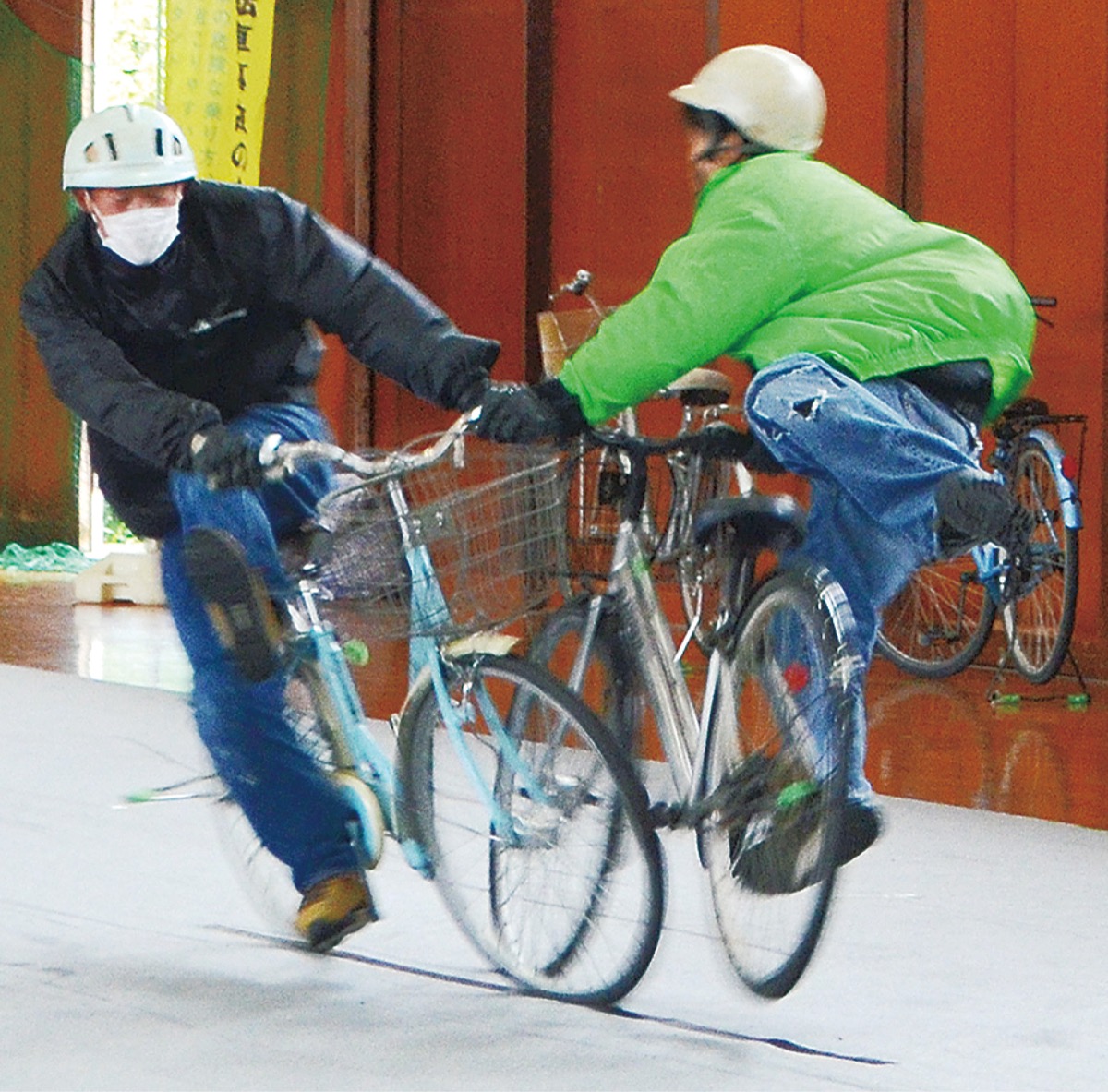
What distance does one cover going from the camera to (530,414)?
10.2ft

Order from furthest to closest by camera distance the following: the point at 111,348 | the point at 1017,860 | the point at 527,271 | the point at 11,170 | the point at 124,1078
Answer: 1. the point at 11,170
2. the point at 527,271
3. the point at 1017,860
4. the point at 111,348
5. the point at 124,1078

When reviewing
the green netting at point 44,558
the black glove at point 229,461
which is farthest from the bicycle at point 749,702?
the green netting at point 44,558

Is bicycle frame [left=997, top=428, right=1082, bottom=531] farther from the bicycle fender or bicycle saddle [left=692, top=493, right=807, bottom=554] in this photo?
bicycle saddle [left=692, top=493, right=807, bottom=554]

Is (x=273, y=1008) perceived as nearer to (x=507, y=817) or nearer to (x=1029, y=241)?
(x=507, y=817)

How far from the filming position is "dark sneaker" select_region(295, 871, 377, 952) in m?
3.58

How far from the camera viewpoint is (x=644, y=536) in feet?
10.8

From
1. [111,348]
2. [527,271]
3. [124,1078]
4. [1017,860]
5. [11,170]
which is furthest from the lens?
[11,170]

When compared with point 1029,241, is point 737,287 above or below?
below

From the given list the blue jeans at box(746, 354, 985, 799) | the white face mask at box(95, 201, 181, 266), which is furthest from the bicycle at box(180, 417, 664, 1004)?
the white face mask at box(95, 201, 181, 266)

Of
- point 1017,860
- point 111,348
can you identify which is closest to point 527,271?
point 1017,860

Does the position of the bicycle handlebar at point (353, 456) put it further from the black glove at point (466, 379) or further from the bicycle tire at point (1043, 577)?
the bicycle tire at point (1043, 577)

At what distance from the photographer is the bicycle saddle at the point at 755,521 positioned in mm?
3180

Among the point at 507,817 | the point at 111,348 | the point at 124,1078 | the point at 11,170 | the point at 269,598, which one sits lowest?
the point at 124,1078

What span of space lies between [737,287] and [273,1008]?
130 centimetres
